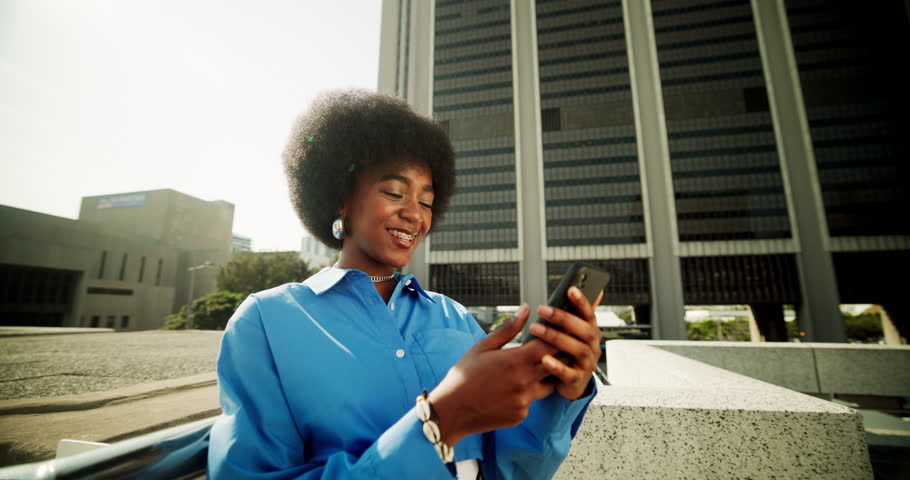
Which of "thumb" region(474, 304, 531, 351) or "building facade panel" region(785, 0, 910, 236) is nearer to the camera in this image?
"thumb" region(474, 304, 531, 351)

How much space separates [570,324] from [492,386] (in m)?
0.19

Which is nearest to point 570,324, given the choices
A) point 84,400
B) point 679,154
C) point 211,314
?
point 84,400

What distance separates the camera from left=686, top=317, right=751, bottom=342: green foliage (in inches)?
1734

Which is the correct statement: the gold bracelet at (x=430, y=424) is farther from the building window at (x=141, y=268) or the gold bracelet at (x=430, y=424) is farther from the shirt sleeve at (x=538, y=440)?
the building window at (x=141, y=268)

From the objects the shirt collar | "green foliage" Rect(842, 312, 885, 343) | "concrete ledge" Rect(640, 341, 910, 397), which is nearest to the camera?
the shirt collar

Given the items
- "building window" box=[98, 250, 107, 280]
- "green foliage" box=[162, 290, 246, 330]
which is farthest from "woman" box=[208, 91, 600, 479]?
"building window" box=[98, 250, 107, 280]

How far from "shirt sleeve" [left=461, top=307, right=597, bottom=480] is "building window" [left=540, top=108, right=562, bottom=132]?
4745cm

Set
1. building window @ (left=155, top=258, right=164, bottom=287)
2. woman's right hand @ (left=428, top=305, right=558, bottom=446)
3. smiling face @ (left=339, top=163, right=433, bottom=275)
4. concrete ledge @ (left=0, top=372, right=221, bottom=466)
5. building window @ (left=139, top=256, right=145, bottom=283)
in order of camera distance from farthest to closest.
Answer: building window @ (left=155, top=258, right=164, bottom=287), building window @ (left=139, top=256, right=145, bottom=283), concrete ledge @ (left=0, top=372, right=221, bottom=466), smiling face @ (left=339, top=163, right=433, bottom=275), woman's right hand @ (left=428, top=305, right=558, bottom=446)

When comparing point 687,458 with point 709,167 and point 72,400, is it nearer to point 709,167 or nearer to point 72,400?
point 72,400

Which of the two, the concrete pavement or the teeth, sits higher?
the teeth

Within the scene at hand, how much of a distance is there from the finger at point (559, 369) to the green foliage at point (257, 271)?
4126 centimetres

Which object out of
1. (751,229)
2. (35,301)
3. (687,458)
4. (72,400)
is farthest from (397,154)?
(35,301)

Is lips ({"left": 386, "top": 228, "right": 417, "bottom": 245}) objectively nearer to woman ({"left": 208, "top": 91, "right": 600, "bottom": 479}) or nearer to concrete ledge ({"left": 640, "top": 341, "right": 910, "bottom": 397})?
woman ({"left": 208, "top": 91, "right": 600, "bottom": 479})

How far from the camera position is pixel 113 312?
40.9m
